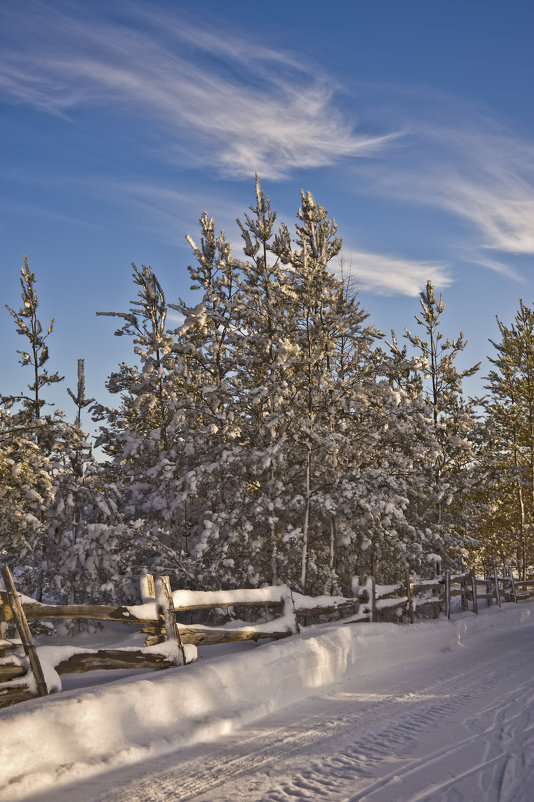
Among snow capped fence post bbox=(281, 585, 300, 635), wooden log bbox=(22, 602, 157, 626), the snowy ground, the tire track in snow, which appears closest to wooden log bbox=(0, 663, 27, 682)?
the snowy ground

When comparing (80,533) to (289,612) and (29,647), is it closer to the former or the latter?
(289,612)

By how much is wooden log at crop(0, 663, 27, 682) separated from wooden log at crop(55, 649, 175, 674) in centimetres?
64

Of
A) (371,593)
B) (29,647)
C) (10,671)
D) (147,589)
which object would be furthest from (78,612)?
(371,593)

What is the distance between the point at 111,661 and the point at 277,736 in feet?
7.25

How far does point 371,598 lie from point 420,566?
23.9ft

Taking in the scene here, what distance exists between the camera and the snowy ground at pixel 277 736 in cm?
504

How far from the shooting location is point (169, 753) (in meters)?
6.16

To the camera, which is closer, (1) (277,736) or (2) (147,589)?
(1) (277,736)

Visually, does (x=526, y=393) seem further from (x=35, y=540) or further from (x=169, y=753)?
(x=169, y=753)

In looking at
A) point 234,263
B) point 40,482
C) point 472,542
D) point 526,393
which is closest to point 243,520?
point 40,482

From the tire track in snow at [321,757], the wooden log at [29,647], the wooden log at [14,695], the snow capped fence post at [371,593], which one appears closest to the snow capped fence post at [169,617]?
the tire track in snow at [321,757]

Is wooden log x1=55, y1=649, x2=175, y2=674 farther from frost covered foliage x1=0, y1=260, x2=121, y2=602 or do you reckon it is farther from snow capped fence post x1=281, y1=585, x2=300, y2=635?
frost covered foliage x1=0, y1=260, x2=121, y2=602

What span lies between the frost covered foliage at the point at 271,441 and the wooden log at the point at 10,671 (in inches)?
311

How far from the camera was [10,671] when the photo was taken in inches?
251
